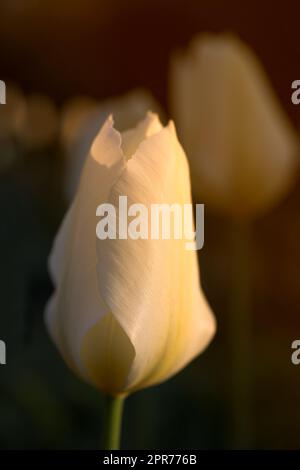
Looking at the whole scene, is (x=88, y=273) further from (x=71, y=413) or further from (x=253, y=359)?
(x=253, y=359)

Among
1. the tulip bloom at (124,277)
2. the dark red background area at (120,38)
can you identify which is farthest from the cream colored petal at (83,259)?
the dark red background area at (120,38)

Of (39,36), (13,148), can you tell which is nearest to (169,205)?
(13,148)

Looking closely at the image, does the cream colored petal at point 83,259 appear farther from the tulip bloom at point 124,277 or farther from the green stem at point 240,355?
the green stem at point 240,355

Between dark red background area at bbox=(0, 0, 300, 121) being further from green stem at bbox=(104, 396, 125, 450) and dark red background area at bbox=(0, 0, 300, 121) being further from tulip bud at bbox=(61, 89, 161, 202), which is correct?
green stem at bbox=(104, 396, 125, 450)

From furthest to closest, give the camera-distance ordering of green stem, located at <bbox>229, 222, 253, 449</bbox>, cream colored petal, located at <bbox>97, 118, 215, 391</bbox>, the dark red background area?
the dark red background area, green stem, located at <bbox>229, 222, 253, 449</bbox>, cream colored petal, located at <bbox>97, 118, 215, 391</bbox>

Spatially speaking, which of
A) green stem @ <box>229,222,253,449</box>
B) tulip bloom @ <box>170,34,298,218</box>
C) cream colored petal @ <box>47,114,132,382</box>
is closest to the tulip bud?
tulip bloom @ <box>170,34,298,218</box>

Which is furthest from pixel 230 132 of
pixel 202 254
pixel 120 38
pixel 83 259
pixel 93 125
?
pixel 120 38
